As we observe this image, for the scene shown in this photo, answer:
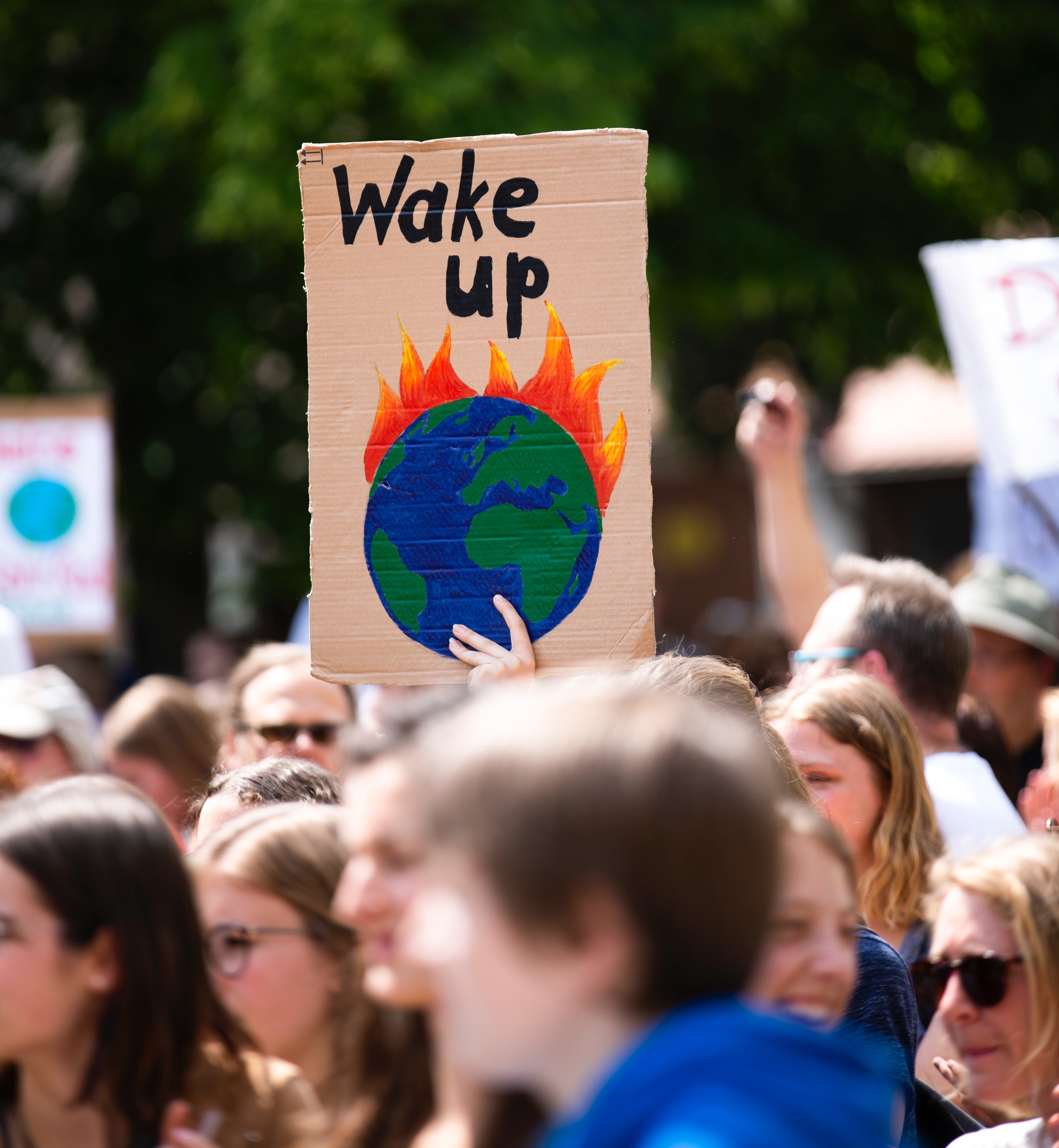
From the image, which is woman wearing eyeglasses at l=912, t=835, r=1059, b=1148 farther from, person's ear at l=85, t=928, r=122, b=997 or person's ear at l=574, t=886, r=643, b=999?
person's ear at l=574, t=886, r=643, b=999

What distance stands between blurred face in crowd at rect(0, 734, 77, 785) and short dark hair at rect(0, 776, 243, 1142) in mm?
2444

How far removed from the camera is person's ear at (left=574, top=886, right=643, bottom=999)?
105 cm

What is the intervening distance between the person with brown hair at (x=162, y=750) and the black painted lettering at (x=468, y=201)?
206 cm

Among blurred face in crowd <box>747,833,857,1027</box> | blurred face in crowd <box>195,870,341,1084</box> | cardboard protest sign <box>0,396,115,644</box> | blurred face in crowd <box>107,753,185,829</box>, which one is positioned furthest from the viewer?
cardboard protest sign <box>0,396,115,644</box>

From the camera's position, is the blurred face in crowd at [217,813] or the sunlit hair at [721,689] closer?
the sunlit hair at [721,689]

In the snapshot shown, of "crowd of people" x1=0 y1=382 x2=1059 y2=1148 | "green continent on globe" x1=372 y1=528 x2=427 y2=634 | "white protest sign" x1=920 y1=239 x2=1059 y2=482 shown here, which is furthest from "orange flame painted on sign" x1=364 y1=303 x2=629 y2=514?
"white protest sign" x1=920 y1=239 x2=1059 y2=482

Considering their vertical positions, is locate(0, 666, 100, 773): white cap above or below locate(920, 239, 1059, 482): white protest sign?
below

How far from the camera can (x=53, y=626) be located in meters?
6.54

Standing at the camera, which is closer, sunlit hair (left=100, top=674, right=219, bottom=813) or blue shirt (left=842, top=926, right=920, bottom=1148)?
blue shirt (left=842, top=926, right=920, bottom=1148)

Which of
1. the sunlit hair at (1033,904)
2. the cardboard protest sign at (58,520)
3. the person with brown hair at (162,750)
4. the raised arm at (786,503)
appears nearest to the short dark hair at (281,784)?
the sunlit hair at (1033,904)

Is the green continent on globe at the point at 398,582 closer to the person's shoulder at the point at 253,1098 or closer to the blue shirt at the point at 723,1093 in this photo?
the person's shoulder at the point at 253,1098

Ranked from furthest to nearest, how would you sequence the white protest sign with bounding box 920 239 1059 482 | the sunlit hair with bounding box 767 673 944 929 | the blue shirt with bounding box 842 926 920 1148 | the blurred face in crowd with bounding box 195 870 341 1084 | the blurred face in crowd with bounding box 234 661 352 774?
1. the white protest sign with bounding box 920 239 1059 482
2. the blurred face in crowd with bounding box 234 661 352 774
3. the sunlit hair with bounding box 767 673 944 929
4. the blue shirt with bounding box 842 926 920 1148
5. the blurred face in crowd with bounding box 195 870 341 1084

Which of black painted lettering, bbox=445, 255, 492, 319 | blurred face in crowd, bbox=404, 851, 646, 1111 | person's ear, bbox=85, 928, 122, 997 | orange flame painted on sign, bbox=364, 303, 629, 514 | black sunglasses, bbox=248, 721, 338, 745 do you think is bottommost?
black sunglasses, bbox=248, 721, 338, 745

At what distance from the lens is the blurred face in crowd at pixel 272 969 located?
1.98 meters
